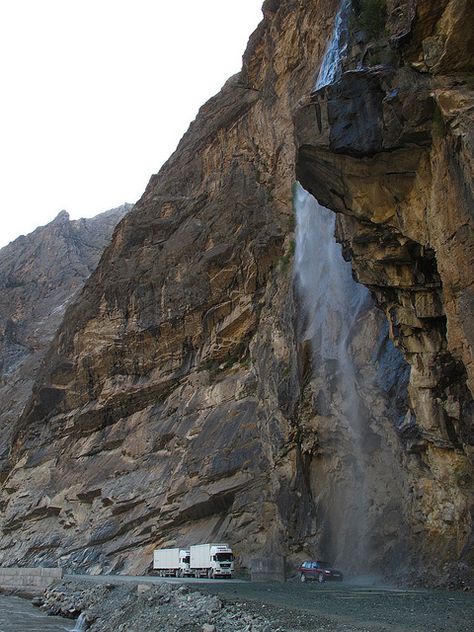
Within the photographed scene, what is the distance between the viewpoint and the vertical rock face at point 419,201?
14141mm

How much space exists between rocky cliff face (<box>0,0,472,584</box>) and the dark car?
4.73ft

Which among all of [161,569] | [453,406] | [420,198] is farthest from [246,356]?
[420,198]

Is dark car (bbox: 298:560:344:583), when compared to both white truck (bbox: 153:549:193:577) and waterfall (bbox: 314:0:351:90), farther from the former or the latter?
waterfall (bbox: 314:0:351:90)

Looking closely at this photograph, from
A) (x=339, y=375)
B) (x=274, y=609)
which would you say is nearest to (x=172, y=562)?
(x=339, y=375)

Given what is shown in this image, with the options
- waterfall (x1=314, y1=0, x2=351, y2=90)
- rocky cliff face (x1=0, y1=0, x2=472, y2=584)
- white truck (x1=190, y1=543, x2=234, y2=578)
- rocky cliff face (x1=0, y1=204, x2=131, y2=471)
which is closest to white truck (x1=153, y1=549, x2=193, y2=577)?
white truck (x1=190, y1=543, x2=234, y2=578)

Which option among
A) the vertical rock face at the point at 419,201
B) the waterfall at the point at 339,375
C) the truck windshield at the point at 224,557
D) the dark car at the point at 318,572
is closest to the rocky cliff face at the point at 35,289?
the truck windshield at the point at 224,557

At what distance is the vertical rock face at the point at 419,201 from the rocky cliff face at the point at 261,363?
72 mm

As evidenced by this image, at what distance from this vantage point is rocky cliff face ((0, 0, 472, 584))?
18.0 metres

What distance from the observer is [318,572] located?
2436 centimetres

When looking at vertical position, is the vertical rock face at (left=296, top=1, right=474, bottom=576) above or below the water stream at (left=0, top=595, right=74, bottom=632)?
above

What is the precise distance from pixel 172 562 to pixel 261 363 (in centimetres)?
1119

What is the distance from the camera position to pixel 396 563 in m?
22.4

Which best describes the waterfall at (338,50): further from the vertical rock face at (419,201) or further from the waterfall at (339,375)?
the vertical rock face at (419,201)

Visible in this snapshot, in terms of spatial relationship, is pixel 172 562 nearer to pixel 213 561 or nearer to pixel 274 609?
pixel 213 561
